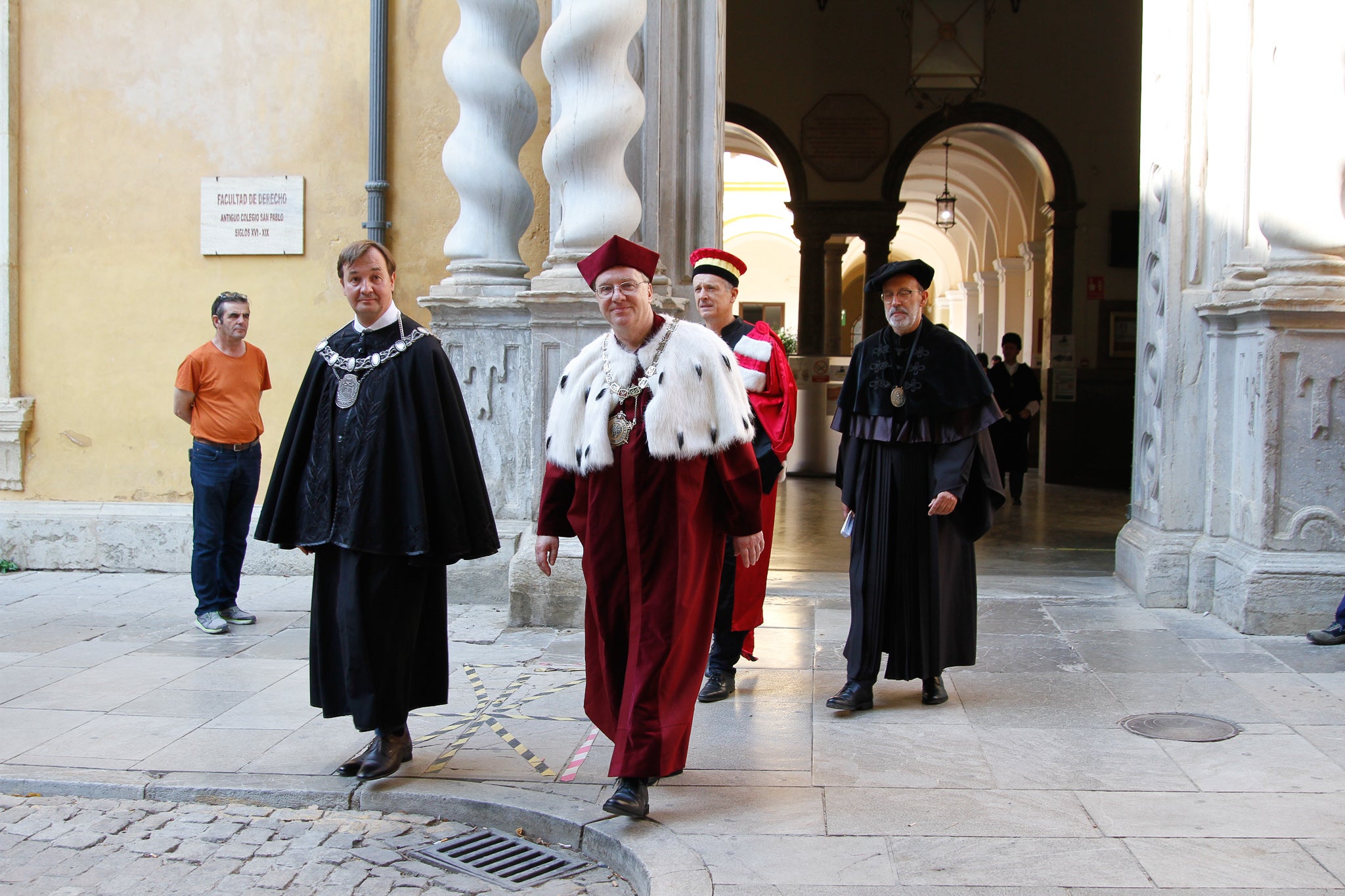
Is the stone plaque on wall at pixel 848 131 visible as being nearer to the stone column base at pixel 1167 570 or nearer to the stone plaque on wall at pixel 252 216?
the stone plaque on wall at pixel 252 216

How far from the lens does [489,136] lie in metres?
7.24

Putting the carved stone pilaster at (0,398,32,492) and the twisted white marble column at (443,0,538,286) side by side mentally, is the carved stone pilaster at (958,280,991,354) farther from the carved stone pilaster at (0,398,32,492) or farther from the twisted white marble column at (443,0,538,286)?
the carved stone pilaster at (0,398,32,492)

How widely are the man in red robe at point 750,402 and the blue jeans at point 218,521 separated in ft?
9.65

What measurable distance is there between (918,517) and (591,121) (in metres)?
2.88

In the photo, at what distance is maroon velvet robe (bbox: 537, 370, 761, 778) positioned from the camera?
12.6 ft

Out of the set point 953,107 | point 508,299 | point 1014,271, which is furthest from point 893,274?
point 1014,271

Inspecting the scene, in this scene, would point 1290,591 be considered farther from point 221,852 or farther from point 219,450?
point 219,450

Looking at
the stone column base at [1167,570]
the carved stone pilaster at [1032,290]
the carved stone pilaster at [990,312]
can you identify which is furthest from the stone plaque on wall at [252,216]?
the carved stone pilaster at [990,312]

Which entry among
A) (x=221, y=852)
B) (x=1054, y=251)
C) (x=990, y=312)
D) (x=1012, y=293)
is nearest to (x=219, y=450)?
(x=221, y=852)

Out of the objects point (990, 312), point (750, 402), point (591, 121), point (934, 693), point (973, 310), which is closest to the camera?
point (934, 693)

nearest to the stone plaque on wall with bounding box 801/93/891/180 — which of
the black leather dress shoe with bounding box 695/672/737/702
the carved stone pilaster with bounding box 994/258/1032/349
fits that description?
the carved stone pilaster with bounding box 994/258/1032/349

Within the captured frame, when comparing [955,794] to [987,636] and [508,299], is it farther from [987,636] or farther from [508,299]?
[508,299]

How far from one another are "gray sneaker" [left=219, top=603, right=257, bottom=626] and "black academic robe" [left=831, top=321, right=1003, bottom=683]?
347cm

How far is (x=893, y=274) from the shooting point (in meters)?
4.95
